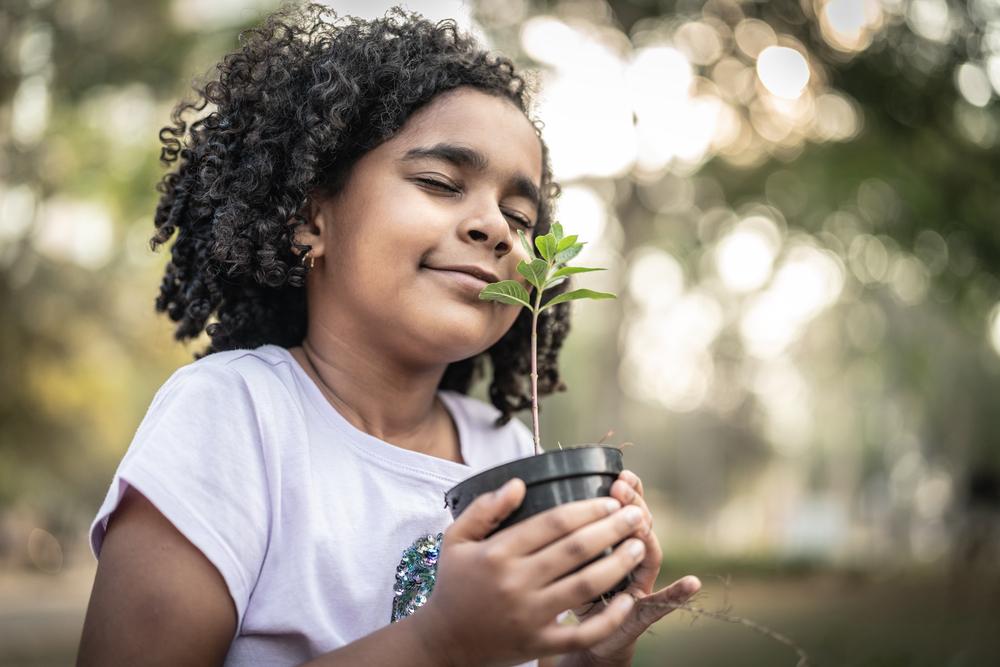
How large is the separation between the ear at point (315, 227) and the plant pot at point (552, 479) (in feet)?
2.58

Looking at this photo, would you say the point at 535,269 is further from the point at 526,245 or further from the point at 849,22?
the point at 849,22

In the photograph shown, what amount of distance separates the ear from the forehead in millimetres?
233

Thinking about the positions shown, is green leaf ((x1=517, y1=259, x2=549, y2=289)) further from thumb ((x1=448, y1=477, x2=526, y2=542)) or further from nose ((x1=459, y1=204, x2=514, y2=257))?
thumb ((x1=448, y1=477, x2=526, y2=542))

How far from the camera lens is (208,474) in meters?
1.54

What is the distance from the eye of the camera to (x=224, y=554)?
1494mm

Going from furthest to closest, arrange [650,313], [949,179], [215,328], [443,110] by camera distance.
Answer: [650,313]
[949,179]
[215,328]
[443,110]

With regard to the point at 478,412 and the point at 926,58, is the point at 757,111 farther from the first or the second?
the point at 478,412

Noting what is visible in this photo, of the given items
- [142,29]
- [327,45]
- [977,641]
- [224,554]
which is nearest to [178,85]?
[142,29]

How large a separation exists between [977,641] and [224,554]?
9601mm

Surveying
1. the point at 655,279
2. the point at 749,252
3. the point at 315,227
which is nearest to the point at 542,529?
the point at 315,227

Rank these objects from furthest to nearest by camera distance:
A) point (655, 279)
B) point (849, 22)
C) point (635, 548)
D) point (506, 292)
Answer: point (655, 279)
point (849, 22)
point (506, 292)
point (635, 548)

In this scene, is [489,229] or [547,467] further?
[489,229]

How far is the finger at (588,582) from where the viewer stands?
1310mm

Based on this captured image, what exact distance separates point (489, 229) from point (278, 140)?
0.59m
